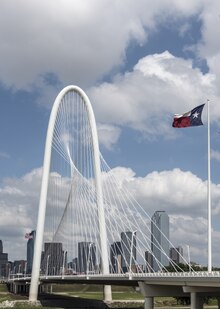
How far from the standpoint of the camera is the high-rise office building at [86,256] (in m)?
90.6

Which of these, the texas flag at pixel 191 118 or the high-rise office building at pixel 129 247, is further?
the high-rise office building at pixel 129 247

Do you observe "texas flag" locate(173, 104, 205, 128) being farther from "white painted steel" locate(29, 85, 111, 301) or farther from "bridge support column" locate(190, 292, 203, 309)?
"white painted steel" locate(29, 85, 111, 301)

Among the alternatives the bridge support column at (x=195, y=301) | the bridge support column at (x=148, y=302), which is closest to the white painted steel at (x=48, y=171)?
the bridge support column at (x=148, y=302)

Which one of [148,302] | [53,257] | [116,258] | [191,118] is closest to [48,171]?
[116,258]

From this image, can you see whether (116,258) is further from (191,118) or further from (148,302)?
(191,118)

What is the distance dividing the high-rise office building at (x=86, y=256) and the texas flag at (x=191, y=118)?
4157 centimetres

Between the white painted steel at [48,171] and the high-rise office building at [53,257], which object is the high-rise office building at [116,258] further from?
the high-rise office building at [53,257]

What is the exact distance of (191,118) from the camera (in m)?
50.2

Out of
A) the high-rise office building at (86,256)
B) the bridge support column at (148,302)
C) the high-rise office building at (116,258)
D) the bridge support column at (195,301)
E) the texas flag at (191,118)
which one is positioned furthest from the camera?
the high-rise office building at (86,256)

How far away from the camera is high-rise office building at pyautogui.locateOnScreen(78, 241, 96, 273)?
90644mm

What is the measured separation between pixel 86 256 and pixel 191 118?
5032 cm

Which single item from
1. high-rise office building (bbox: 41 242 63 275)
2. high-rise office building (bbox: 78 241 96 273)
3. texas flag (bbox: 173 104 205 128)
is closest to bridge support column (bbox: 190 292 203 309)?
texas flag (bbox: 173 104 205 128)

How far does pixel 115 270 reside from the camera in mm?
96312

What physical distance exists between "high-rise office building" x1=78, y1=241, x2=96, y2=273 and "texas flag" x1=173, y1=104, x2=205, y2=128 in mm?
41569
